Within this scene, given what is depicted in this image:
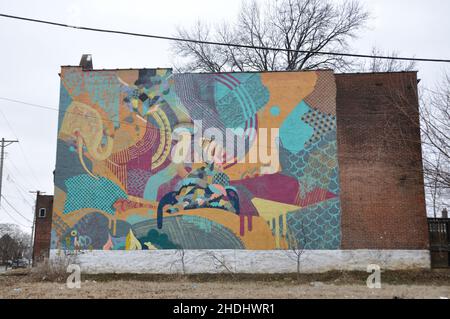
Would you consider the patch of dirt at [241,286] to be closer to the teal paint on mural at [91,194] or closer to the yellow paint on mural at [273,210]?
the yellow paint on mural at [273,210]

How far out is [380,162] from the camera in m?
21.1

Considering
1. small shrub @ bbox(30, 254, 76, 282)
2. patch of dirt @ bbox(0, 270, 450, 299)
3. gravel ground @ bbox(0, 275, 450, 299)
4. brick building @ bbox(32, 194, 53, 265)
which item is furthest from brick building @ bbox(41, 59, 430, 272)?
brick building @ bbox(32, 194, 53, 265)

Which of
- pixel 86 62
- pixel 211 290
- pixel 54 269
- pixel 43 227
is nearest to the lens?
pixel 211 290

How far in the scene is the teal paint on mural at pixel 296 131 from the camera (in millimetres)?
21188

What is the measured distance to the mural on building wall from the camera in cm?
2080

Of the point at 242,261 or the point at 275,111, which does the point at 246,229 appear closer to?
the point at 242,261

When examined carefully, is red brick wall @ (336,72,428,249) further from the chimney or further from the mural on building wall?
the chimney

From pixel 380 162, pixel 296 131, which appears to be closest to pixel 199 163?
pixel 296 131

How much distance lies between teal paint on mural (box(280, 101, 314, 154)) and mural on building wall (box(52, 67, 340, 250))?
0.14 ft

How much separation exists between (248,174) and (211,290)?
20.7ft

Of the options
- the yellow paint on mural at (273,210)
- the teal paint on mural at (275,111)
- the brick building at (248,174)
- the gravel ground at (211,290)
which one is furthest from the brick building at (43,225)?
the teal paint on mural at (275,111)
